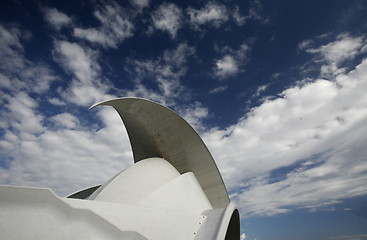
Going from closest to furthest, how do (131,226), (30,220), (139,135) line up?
1. (30,220)
2. (131,226)
3. (139,135)

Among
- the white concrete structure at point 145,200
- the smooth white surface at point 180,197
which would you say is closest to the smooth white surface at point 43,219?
the white concrete structure at point 145,200

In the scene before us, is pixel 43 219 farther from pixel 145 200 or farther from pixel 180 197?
pixel 180 197

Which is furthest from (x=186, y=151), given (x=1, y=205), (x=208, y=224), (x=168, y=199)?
(x=1, y=205)

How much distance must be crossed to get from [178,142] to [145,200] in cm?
366

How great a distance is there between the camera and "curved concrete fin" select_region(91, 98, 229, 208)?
8.74m

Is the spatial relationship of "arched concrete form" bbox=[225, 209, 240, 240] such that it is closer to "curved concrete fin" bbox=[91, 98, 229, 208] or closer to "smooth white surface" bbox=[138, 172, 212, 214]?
"curved concrete fin" bbox=[91, 98, 229, 208]

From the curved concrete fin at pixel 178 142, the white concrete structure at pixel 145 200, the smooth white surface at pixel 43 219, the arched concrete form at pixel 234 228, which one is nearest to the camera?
the smooth white surface at pixel 43 219

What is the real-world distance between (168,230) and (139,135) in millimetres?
5401

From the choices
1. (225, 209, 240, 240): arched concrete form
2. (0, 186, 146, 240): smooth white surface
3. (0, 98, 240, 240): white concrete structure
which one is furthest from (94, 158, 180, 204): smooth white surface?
(225, 209, 240, 240): arched concrete form

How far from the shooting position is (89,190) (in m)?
10.1

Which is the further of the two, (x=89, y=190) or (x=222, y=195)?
(x=89, y=190)

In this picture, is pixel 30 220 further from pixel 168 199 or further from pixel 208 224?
pixel 208 224

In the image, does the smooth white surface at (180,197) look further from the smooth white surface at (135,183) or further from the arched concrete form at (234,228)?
the arched concrete form at (234,228)

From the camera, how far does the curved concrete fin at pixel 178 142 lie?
28.7ft
